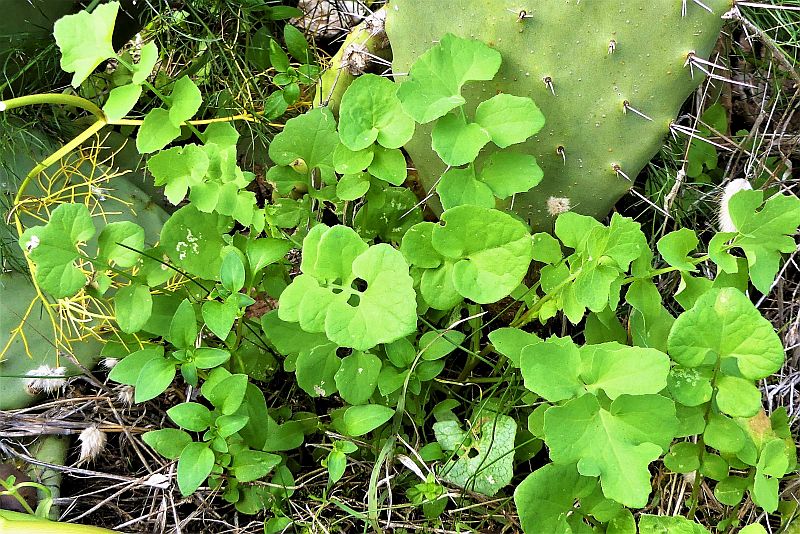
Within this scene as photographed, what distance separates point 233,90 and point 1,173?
0.41 metres

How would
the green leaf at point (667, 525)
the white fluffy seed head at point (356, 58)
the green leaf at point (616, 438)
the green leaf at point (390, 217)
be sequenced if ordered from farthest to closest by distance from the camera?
the white fluffy seed head at point (356, 58), the green leaf at point (390, 217), the green leaf at point (667, 525), the green leaf at point (616, 438)

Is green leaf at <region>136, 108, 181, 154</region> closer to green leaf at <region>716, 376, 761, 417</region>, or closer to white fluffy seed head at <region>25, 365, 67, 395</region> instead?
white fluffy seed head at <region>25, 365, 67, 395</region>

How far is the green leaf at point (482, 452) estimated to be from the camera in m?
0.98

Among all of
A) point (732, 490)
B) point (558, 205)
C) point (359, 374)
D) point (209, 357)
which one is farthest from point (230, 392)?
point (732, 490)

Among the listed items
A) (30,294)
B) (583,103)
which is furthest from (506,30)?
(30,294)

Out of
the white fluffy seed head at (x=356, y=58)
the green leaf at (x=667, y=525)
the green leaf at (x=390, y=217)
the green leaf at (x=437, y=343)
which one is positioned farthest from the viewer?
the white fluffy seed head at (x=356, y=58)

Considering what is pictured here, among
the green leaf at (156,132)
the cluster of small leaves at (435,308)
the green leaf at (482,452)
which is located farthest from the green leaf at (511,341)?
the green leaf at (156,132)

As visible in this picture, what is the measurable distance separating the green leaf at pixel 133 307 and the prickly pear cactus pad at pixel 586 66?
462 millimetres

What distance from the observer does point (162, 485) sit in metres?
1.00

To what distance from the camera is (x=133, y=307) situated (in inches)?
35.6

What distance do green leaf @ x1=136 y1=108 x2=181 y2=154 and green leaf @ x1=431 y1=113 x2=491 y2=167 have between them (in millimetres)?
326

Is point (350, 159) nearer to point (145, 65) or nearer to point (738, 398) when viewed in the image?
point (145, 65)

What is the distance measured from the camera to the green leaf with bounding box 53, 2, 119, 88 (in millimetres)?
866

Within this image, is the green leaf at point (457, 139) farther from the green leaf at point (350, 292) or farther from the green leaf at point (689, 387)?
the green leaf at point (689, 387)
